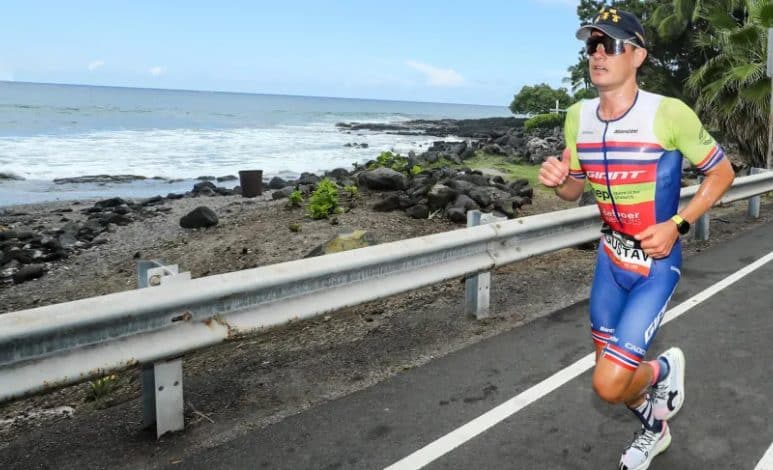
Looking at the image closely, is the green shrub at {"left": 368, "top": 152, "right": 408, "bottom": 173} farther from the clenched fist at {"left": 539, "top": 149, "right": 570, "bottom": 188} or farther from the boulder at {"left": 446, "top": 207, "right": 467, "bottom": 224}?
the clenched fist at {"left": 539, "top": 149, "right": 570, "bottom": 188}

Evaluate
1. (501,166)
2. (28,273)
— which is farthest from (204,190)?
(28,273)

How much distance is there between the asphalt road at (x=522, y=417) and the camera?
11.1ft

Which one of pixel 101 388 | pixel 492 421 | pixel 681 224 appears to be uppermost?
pixel 681 224

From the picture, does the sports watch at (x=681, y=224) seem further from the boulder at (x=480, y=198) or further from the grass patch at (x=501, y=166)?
the grass patch at (x=501, y=166)

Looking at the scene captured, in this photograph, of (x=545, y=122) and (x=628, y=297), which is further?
(x=545, y=122)

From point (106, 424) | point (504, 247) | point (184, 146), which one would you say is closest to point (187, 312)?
point (106, 424)

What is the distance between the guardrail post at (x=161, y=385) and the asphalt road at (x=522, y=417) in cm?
29

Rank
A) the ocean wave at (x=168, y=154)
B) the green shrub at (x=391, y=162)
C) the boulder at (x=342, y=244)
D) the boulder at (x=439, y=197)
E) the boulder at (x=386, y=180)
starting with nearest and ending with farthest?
the boulder at (x=342, y=244) → the boulder at (x=439, y=197) → the boulder at (x=386, y=180) → the green shrub at (x=391, y=162) → the ocean wave at (x=168, y=154)

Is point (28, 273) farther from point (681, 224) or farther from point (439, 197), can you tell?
point (681, 224)

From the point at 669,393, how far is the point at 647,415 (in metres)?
0.17

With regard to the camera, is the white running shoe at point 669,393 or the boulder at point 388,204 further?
the boulder at point 388,204

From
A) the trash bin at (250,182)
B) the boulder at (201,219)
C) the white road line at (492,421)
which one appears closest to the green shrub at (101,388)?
the white road line at (492,421)

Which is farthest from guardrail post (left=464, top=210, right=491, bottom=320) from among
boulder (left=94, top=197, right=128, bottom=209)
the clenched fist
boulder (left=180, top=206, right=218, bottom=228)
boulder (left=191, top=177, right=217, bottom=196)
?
boulder (left=191, top=177, right=217, bottom=196)

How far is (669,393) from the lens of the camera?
330cm
